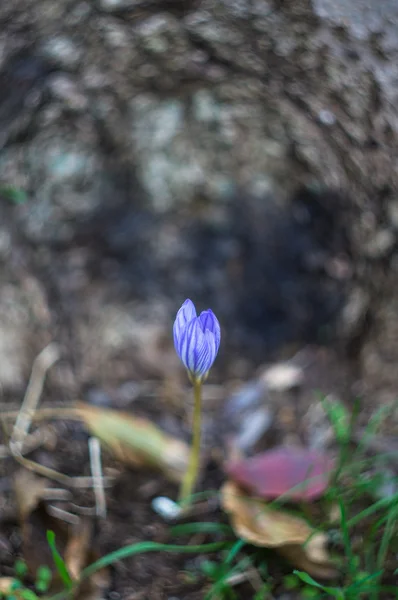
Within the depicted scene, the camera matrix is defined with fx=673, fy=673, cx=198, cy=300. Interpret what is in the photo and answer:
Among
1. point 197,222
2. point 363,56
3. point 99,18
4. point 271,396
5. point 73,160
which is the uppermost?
point 99,18

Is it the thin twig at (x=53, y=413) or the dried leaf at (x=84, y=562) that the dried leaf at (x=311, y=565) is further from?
the thin twig at (x=53, y=413)

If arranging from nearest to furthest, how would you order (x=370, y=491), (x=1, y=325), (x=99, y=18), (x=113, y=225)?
(x=370, y=491) < (x=99, y=18) < (x=1, y=325) < (x=113, y=225)

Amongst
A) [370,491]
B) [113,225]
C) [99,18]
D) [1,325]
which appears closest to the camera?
[370,491]

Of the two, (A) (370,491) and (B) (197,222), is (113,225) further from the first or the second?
(A) (370,491)

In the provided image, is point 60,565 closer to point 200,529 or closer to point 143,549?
point 143,549

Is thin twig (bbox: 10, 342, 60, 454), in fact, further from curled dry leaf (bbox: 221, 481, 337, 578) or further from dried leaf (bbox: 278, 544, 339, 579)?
dried leaf (bbox: 278, 544, 339, 579)

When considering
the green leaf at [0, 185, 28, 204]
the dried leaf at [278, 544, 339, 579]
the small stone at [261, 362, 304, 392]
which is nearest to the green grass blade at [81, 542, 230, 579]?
the dried leaf at [278, 544, 339, 579]

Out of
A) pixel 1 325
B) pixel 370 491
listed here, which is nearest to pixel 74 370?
pixel 1 325

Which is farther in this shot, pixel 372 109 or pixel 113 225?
pixel 113 225

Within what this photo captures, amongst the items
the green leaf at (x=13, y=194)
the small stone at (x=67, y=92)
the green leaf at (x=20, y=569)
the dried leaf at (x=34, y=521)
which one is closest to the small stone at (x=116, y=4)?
the small stone at (x=67, y=92)
